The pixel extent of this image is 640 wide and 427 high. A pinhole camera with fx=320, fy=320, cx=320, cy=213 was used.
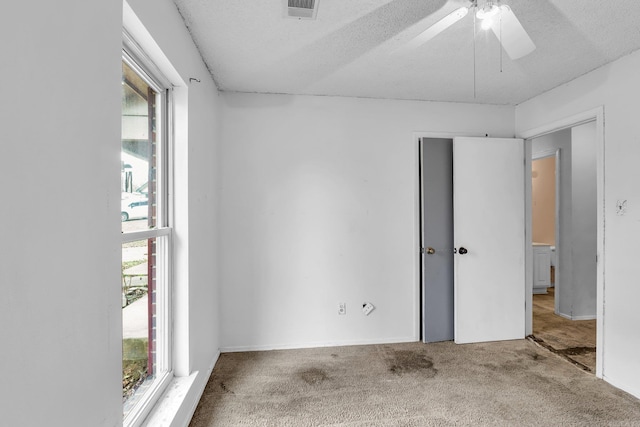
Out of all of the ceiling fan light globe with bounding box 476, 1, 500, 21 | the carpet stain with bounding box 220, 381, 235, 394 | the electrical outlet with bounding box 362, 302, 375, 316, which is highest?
the ceiling fan light globe with bounding box 476, 1, 500, 21

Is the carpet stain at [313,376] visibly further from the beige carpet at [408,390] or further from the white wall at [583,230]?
the white wall at [583,230]

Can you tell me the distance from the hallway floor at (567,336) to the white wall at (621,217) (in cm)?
33

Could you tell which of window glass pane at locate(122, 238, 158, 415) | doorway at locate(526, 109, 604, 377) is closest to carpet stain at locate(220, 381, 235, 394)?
window glass pane at locate(122, 238, 158, 415)

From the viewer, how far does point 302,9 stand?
179cm

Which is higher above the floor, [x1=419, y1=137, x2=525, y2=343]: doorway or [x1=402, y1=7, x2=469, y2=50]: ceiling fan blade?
[x1=402, y1=7, x2=469, y2=50]: ceiling fan blade

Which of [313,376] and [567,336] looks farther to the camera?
[567,336]

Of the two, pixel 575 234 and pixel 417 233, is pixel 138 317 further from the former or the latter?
pixel 575 234

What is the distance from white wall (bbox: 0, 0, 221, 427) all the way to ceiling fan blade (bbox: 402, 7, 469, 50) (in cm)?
159

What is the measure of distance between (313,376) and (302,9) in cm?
255

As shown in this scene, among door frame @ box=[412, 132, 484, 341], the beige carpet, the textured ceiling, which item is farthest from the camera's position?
door frame @ box=[412, 132, 484, 341]

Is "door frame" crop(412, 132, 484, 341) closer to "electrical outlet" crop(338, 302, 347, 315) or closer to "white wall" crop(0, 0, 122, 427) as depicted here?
"electrical outlet" crop(338, 302, 347, 315)

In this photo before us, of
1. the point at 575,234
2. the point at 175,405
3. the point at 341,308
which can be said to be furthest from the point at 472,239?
the point at 175,405

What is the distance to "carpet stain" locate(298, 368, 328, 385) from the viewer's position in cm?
246

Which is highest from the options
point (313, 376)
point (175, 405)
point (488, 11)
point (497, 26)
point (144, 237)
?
point (497, 26)
